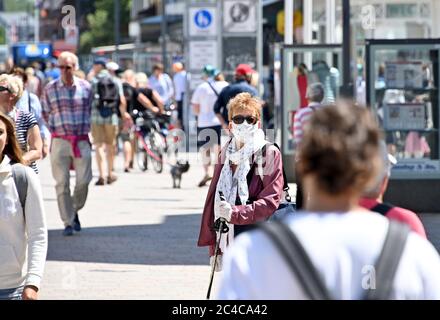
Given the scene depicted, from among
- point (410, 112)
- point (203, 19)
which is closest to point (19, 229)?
point (410, 112)

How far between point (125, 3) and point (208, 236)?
86.4 m


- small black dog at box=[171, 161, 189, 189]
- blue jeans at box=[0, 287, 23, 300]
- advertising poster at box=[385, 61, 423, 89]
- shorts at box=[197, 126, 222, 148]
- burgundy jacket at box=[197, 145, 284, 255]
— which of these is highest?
advertising poster at box=[385, 61, 423, 89]

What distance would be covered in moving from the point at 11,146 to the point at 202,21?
74.9ft

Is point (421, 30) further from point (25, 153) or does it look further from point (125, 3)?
point (125, 3)

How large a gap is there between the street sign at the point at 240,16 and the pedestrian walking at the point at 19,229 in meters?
21.4

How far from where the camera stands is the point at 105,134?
72.6 feet

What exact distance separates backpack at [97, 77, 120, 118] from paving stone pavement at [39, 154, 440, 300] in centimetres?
125

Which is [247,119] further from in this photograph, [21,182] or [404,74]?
[404,74]

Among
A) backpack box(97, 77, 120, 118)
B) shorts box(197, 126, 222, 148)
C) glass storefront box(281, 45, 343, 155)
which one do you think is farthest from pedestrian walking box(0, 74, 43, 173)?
backpack box(97, 77, 120, 118)

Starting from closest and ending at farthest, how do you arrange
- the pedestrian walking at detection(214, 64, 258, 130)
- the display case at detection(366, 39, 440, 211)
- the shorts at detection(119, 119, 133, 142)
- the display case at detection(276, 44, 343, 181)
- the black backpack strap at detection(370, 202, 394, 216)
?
1. the black backpack strap at detection(370, 202, 394, 216)
2. the display case at detection(366, 39, 440, 211)
3. the pedestrian walking at detection(214, 64, 258, 130)
4. the display case at detection(276, 44, 343, 181)
5. the shorts at detection(119, 119, 133, 142)

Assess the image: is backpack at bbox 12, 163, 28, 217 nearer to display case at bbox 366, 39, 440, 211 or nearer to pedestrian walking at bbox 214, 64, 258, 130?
display case at bbox 366, 39, 440, 211

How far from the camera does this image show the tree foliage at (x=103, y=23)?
88250mm

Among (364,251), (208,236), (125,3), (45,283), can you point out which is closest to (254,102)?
(208,236)

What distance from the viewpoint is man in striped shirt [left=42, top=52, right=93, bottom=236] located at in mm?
14719
